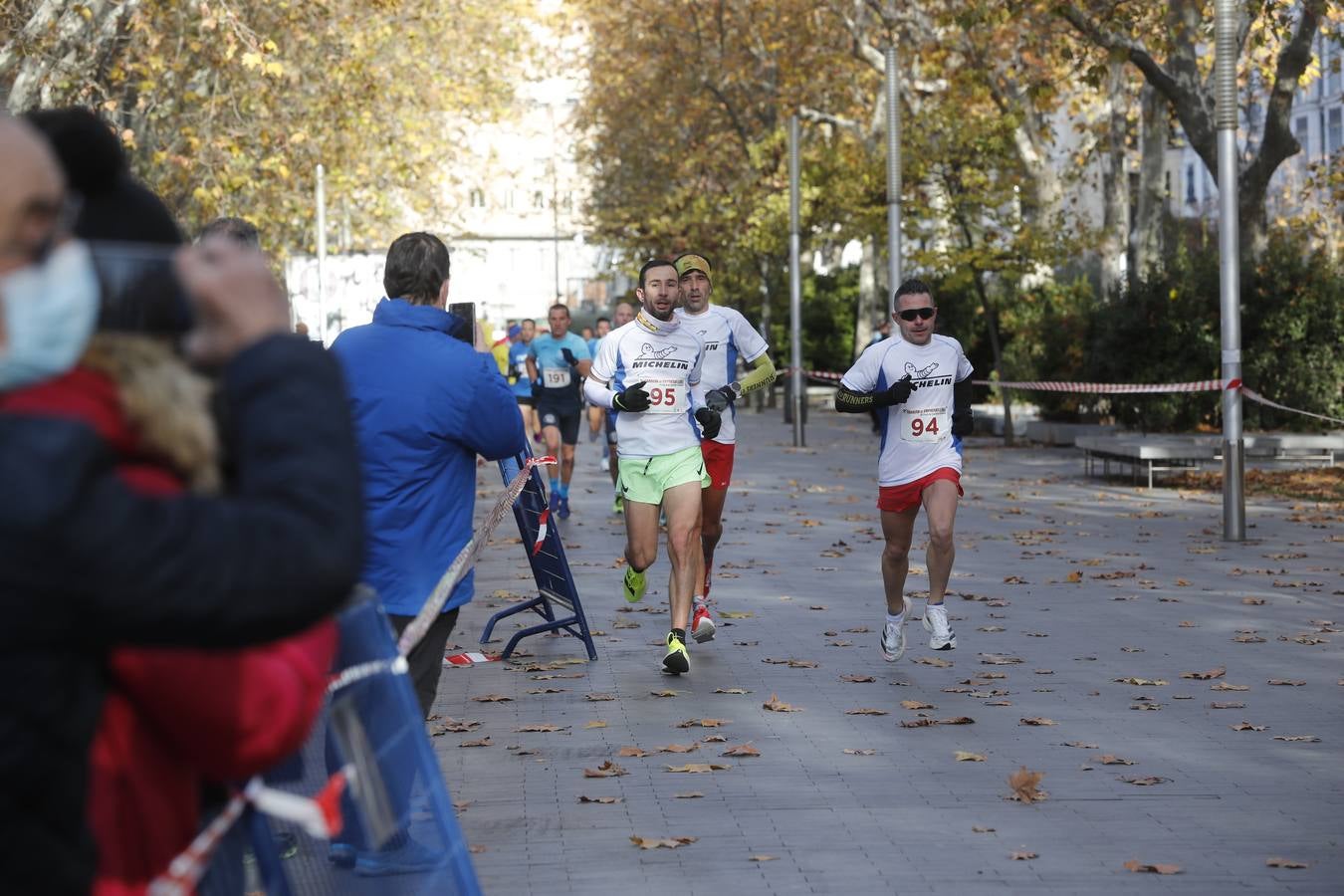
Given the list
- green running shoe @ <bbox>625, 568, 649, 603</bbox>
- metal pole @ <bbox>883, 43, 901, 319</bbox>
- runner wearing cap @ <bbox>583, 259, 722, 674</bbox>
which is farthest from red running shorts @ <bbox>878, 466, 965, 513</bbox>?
metal pole @ <bbox>883, 43, 901, 319</bbox>

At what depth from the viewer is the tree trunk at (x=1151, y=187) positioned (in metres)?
29.0

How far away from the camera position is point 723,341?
1207cm

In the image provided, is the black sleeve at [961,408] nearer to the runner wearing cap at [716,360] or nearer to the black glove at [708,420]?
the black glove at [708,420]

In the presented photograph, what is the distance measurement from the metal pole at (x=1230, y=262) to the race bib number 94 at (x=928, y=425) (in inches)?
248

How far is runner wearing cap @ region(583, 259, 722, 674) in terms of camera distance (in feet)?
32.2

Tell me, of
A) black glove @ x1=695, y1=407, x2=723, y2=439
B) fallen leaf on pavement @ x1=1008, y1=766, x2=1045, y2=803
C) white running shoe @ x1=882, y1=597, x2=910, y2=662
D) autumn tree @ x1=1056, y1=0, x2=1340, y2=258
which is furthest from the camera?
autumn tree @ x1=1056, y1=0, x2=1340, y2=258

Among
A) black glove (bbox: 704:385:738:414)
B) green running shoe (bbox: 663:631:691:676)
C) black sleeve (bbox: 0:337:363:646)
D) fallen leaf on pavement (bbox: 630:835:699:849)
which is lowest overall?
fallen leaf on pavement (bbox: 630:835:699:849)

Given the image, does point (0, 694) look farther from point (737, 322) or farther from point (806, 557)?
point (806, 557)

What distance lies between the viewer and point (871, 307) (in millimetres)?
41469

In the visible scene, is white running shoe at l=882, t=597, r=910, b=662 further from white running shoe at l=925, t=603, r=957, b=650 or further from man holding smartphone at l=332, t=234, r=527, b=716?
man holding smartphone at l=332, t=234, r=527, b=716

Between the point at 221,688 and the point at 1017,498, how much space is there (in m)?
18.4

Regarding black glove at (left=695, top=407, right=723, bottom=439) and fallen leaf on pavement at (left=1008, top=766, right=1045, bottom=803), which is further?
black glove at (left=695, top=407, right=723, bottom=439)

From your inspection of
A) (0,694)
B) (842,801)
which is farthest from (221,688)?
(842,801)

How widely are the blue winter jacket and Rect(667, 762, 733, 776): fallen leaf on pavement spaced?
1.92 m
